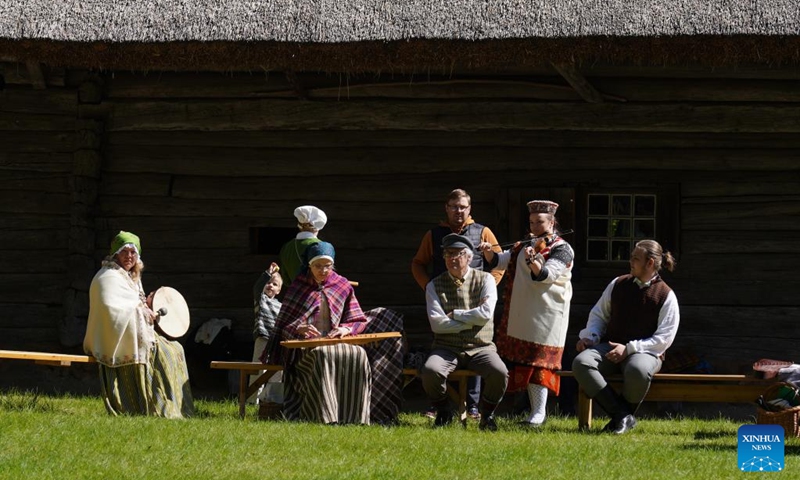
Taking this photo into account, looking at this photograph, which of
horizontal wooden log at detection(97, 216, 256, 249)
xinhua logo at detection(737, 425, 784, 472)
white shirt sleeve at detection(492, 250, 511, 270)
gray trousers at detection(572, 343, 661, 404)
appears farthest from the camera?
horizontal wooden log at detection(97, 216, 256, 249)

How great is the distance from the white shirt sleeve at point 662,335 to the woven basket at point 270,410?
230cm

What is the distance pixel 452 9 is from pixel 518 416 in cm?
302

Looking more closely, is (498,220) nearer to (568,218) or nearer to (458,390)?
(568,218)

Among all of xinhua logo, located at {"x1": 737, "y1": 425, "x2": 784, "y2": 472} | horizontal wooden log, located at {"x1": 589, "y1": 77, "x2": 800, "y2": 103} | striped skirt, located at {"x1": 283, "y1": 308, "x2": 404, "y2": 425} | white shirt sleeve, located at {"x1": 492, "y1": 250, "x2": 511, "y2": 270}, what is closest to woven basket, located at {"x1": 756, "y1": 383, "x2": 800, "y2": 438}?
xinhua logo, located at {"x1": 737, "y1": 425, "x2": 784, "y2": 472}

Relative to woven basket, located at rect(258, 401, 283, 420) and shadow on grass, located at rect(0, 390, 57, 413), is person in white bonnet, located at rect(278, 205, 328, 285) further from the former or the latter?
shadow on grass, located at rect(0, 390, 57, 413)

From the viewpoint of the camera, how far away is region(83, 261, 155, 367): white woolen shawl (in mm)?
8133

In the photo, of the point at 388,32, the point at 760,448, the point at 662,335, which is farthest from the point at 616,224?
the point at 760,448

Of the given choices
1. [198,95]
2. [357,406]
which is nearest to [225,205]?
[198,95]

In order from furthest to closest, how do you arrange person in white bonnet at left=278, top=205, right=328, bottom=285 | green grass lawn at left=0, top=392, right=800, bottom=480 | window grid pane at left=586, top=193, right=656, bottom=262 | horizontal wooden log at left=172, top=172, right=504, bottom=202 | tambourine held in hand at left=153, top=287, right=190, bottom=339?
horizontal wooden log at left=172, top=172, right=504, bottom=202
window grid pane at left=586, top=193, right=656, bottom=262
person in white bonnet at left=278, top=205, right=328, bottom=285
tambourine held in hand at left=153, top=287, right=190, bottom=339
green grass lawn at left=0, top=392, right=800, bottom=480

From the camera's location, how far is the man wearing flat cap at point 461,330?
7.97 metres

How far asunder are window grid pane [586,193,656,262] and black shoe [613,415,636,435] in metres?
2.30

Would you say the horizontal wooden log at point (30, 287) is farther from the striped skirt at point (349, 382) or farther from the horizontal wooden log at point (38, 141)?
the striped skirt at point (349, 382)

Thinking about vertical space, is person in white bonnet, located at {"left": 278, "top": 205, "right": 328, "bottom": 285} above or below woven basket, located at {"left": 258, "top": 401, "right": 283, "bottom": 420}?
above

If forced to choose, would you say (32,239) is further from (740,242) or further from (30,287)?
(740,242)
